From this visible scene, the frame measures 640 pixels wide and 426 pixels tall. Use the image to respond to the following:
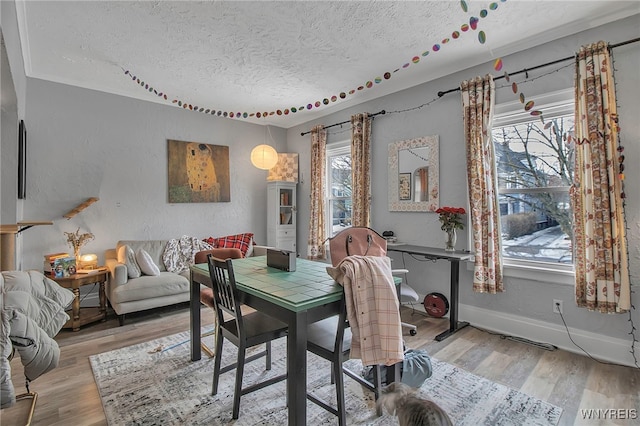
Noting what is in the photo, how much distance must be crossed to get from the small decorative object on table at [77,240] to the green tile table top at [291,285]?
2.01m

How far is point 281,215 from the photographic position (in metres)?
5.23

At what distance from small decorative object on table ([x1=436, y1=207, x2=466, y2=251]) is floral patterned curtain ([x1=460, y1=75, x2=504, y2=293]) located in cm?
13

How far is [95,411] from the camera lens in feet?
6.20

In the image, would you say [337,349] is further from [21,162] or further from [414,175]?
[21,162]

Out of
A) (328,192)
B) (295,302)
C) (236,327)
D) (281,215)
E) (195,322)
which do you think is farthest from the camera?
(281,215)

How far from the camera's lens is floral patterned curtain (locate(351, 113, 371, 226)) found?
13.5 feet

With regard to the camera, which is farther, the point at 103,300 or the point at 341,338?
the point at 103,300

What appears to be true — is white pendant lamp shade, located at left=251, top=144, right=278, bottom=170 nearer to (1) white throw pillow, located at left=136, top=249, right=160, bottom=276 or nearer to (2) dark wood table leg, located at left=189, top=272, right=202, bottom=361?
(1) white throw pillow, located at left=136, top=249, right=160, bottom=276

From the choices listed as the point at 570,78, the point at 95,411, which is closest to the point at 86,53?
the point at 95,411

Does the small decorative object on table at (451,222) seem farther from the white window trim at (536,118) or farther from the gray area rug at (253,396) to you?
the gray area rug at (253,396)

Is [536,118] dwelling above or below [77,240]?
above

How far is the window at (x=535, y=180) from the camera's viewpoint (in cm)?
276

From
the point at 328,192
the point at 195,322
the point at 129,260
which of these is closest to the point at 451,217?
the point at 328,192
